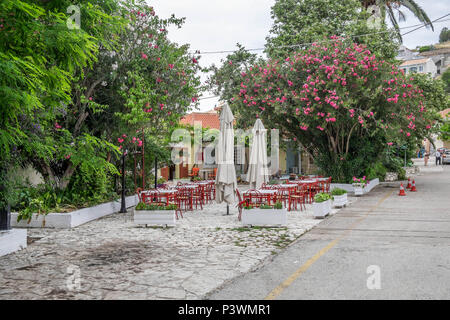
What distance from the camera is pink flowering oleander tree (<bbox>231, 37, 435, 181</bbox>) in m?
17.4

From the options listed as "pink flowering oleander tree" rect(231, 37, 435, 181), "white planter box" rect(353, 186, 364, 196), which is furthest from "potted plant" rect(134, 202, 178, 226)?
"white planter box" rect(353, 186, 364, 196)

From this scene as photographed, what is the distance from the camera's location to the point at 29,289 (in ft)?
18.8

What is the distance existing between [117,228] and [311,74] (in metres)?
11.4

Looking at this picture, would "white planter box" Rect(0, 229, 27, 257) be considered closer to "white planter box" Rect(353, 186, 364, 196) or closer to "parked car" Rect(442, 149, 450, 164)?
"white planter box" Rect(353, 186, 364, 196)

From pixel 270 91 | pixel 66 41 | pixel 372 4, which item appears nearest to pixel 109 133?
pixel 66 41

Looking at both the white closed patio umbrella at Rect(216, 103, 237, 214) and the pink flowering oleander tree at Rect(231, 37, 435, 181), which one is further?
the pink flowering oleander tree at Rect(231, 37, 435, 181)

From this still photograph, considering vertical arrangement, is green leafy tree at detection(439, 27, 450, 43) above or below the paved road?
above

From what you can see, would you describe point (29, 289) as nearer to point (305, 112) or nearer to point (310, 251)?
point (310, 251)

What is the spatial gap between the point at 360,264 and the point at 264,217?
153 inches

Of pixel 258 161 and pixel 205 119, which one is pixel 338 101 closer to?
pixel 258 161

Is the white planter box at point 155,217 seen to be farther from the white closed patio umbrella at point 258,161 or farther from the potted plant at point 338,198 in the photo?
the potted plant at point 338,198

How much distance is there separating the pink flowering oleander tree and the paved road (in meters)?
6.83

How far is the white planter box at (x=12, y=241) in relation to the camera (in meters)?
7.88

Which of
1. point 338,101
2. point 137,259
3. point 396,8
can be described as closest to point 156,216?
point 137,259
